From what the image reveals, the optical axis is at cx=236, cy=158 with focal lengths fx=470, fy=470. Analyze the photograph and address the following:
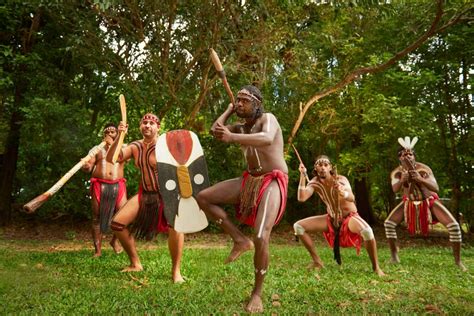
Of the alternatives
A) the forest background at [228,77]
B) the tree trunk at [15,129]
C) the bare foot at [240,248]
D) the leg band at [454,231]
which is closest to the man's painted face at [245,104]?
the bare foot at [240,248]

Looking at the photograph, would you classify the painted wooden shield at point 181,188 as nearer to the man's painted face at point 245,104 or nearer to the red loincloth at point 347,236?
the man's painted face at point 245,104

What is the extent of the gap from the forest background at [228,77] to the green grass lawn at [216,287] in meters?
4.29

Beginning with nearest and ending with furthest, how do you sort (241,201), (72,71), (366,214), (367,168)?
(241,201), (72,71), (367,168), (366,214)

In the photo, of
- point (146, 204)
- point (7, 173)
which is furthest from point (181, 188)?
point (7, 173)

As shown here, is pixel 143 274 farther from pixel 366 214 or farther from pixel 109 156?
pixel 366 214

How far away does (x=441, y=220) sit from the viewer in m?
7.18

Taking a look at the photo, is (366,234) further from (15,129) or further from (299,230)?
(15,129)

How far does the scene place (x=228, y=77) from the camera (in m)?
11.4

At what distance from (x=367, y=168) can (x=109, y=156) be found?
10.1m

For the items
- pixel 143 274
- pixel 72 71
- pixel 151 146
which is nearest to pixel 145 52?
pixel 72 71

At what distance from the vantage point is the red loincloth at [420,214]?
24.0ft

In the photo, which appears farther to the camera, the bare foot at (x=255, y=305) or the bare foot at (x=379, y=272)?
the bare foot at (x=379, y=272)

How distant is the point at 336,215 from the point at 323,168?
0.63m

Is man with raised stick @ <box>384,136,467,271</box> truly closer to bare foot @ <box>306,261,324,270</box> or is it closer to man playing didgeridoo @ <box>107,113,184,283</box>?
bare foot @ <box>306,261,324,270</box>
